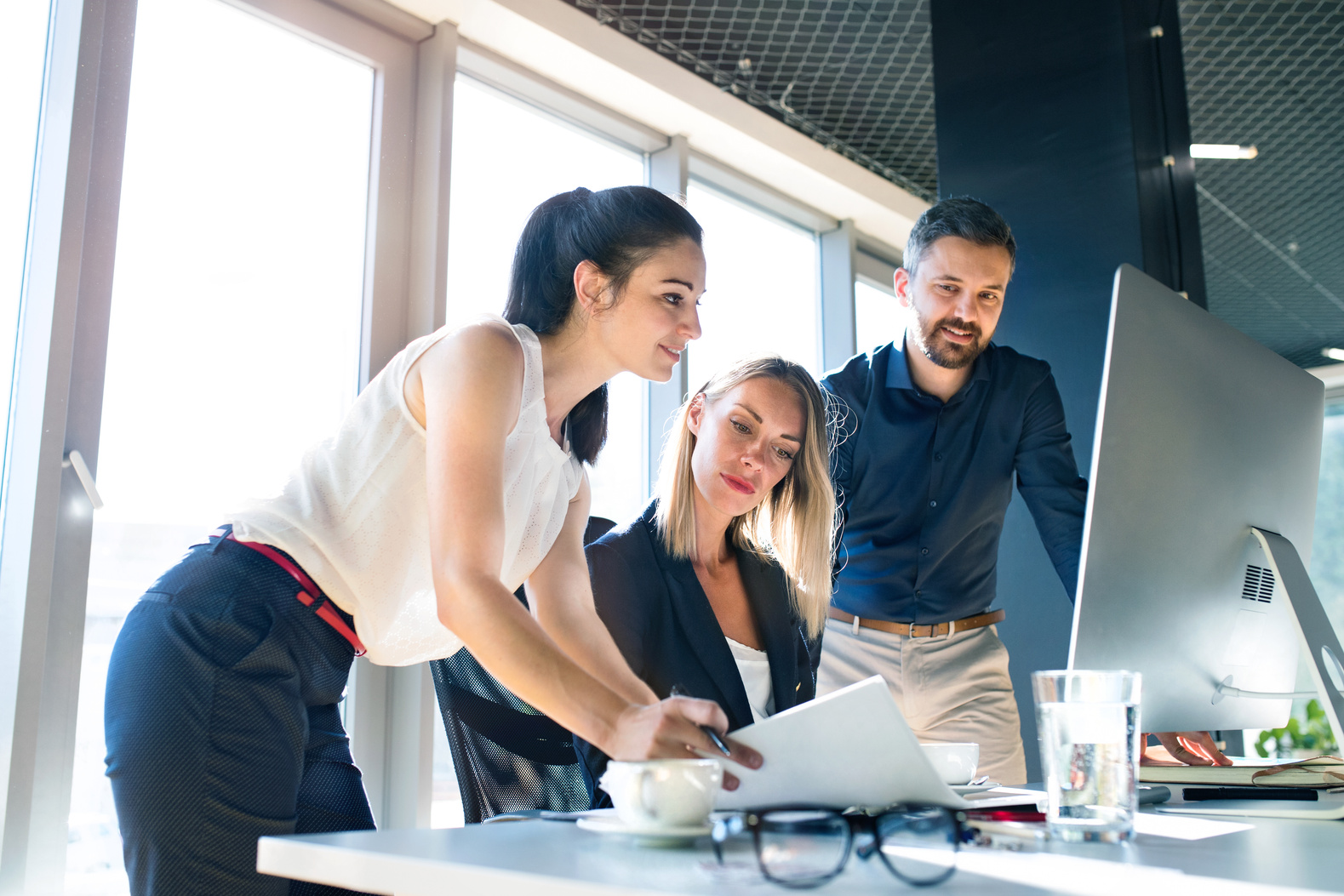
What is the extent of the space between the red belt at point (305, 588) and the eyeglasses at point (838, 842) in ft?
1.94

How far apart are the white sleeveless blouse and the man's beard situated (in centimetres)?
102

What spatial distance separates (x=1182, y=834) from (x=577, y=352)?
2.76ft

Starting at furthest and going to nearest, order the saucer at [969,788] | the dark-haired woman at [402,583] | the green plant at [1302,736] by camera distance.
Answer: the green plant at [1302,736], the saucer at [969,788], the dark-haired woman at [402,583]

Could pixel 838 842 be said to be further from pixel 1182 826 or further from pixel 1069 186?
pixel 1069 186

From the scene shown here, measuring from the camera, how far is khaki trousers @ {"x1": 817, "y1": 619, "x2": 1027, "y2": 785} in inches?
76.3

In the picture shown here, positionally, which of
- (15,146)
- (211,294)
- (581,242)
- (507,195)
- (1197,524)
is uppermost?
(507,195)

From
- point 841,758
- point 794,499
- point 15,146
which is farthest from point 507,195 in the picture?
point 841,758

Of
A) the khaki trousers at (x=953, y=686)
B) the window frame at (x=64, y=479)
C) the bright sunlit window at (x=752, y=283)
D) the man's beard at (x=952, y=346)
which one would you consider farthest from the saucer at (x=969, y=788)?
the bright sunlit window at (x=752, y=283)

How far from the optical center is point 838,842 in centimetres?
59

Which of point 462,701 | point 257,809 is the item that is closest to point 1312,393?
point 462,701

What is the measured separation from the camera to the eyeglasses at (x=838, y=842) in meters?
0.58

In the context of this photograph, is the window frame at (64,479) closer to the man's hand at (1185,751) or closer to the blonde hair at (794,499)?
the blonde hair at (794,499)

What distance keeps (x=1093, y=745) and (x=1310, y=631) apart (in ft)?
1.65

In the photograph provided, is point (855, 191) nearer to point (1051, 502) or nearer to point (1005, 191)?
point (1005, 191)
